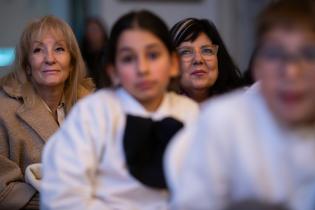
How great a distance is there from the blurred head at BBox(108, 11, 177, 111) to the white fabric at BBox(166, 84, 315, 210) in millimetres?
233

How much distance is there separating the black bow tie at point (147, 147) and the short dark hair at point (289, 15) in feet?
1.15

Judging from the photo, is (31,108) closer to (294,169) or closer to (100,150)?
(100,150)

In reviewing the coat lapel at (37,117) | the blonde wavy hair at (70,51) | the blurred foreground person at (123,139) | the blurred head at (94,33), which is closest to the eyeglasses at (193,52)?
the blonde wavy hair at (70,51)

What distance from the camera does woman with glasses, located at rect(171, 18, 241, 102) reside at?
1.80 metres

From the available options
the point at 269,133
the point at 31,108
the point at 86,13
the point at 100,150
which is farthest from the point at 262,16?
the point at 86,13

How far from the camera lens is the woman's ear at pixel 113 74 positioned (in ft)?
3.99

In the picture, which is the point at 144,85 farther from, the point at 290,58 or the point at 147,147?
the point at 290,58

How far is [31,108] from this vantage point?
1784 millimetres

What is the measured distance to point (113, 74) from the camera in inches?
48.2

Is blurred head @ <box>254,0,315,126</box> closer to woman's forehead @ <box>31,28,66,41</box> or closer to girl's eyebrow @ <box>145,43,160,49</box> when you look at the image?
girl's eyebrow @ <box>145,43,160,49</box>

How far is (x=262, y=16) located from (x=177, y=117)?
37 cm

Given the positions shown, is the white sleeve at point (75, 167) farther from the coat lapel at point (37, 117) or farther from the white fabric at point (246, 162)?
the coat lapel at point (37, 117)

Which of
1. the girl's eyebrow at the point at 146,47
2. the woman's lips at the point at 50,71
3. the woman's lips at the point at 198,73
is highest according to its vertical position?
the girl's eyebrow at the point at 146,47

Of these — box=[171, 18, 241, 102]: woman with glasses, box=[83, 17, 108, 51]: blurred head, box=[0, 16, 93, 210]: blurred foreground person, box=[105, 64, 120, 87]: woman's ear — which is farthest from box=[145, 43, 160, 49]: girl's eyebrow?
box=[83, 17, 108, 51]: blurred head
